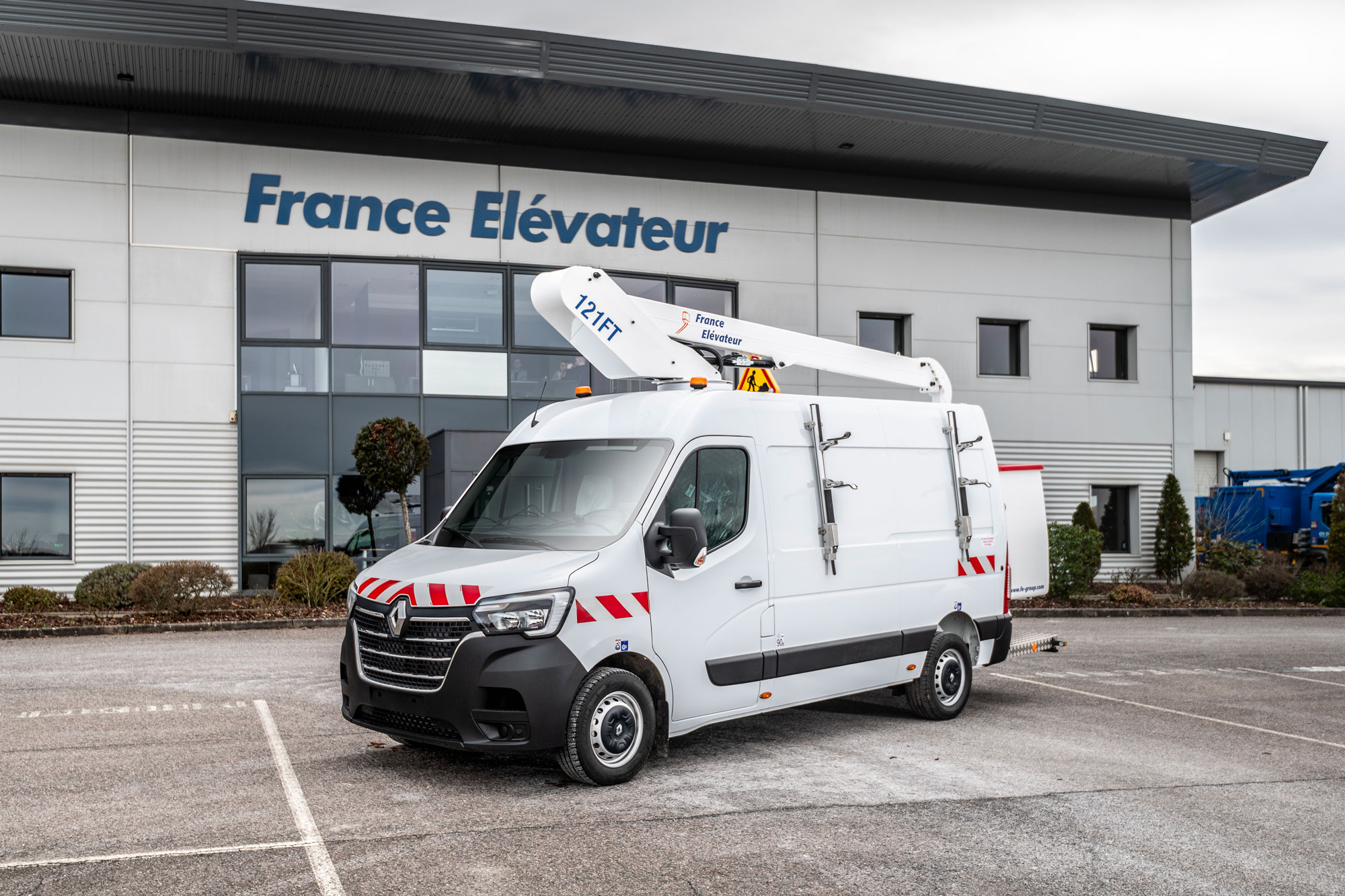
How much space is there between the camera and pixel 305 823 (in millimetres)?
5680

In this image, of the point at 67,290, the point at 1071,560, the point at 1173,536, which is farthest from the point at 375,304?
the point at 1173,536

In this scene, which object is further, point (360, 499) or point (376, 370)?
point (376, 370)

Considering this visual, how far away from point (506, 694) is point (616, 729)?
0.70 metres

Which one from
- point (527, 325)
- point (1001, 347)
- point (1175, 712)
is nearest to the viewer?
point (1175, 712)

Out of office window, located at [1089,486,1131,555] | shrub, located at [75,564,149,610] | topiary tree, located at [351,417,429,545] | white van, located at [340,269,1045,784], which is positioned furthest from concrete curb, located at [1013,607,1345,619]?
shrub, located at [75,564,149,610]

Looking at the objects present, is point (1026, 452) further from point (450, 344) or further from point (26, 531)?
point (26, 531)

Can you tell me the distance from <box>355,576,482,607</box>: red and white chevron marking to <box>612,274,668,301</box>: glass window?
15795mm

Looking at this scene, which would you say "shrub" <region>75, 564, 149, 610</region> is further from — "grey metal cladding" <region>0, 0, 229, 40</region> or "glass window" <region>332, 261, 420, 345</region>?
"grey metal cladding" <region>0, 0, 229, 40</region>

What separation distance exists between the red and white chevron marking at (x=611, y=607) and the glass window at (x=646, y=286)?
15828 millimetres

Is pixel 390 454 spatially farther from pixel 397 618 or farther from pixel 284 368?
pixel 397 618

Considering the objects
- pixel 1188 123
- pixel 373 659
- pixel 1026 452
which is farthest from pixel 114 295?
pixel 1188 123

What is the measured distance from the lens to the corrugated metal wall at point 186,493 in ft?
63.1

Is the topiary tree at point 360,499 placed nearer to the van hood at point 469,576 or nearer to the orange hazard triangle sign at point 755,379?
the orange hazard triangle sign at point 755,379

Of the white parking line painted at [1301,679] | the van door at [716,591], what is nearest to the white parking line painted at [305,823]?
the van door at [716,591]
